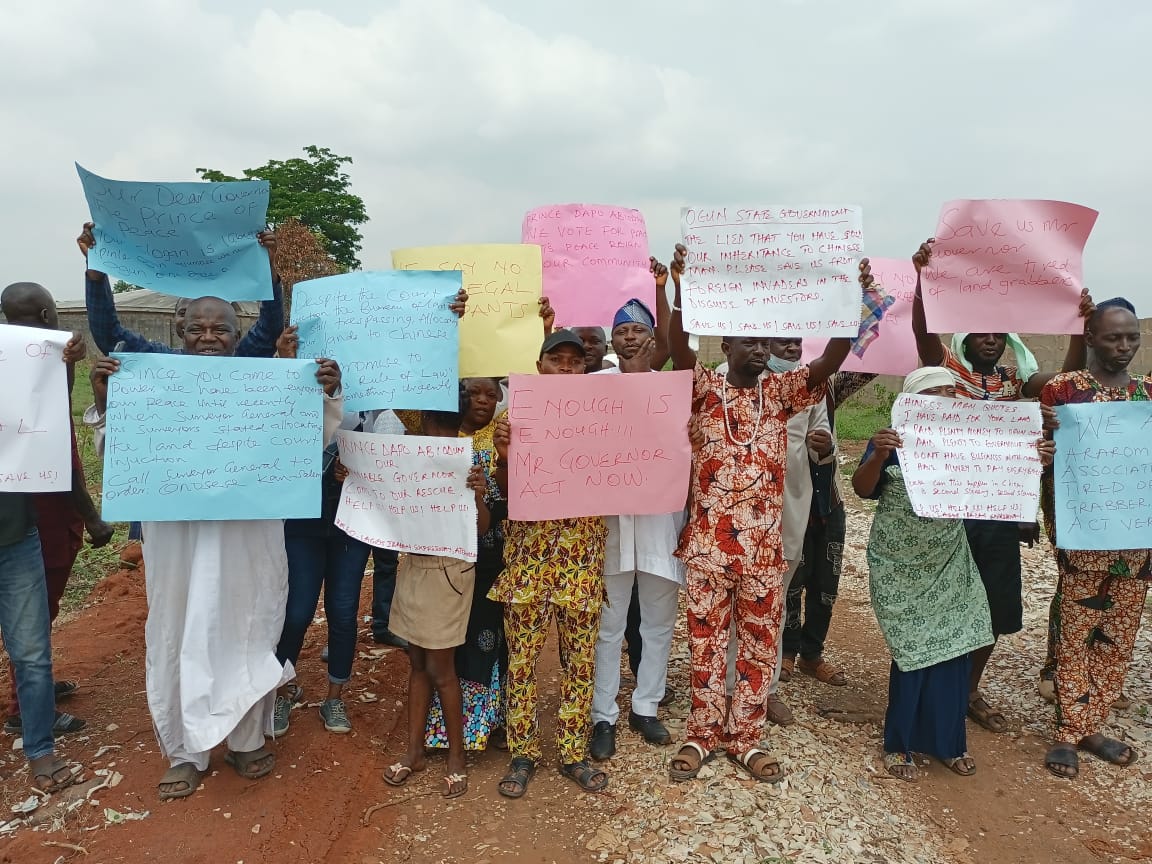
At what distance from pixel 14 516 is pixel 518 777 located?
2.72 m

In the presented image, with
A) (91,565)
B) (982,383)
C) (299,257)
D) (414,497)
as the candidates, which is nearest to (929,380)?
(982,383)

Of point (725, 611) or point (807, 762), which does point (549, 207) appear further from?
point (807, 762)

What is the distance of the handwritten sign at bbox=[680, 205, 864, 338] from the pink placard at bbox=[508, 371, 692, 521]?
1.34 ft

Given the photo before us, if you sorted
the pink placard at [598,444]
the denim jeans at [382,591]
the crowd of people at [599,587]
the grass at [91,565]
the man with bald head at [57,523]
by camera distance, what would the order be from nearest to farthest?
the pink placard at [598,444], the crowd of people at [599,587], the man with bald head at [57,523], the denim jeans at [382,591], the grass at [91,565]

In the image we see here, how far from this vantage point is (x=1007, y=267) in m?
3.77

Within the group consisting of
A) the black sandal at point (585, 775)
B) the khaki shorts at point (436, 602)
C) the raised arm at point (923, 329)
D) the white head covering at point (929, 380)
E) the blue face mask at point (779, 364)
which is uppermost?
the raised arm at point (923, 329)

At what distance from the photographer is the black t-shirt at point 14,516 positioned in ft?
11.7

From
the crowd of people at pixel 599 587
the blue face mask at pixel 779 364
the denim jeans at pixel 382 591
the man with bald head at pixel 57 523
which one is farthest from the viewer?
the denim jeans at pixel 382 591

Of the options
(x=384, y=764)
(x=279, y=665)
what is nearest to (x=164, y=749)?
(x=279, y=665)

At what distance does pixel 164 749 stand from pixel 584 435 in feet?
8.33

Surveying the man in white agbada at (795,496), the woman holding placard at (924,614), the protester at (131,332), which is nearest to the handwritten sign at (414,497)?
the protester at (131,332)

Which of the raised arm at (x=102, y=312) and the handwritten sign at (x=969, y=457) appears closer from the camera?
the raised arm at (x=102, y=312)

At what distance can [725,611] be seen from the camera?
377 centimetres

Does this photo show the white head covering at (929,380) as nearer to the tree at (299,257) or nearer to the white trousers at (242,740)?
the white trousers at (242,740)
